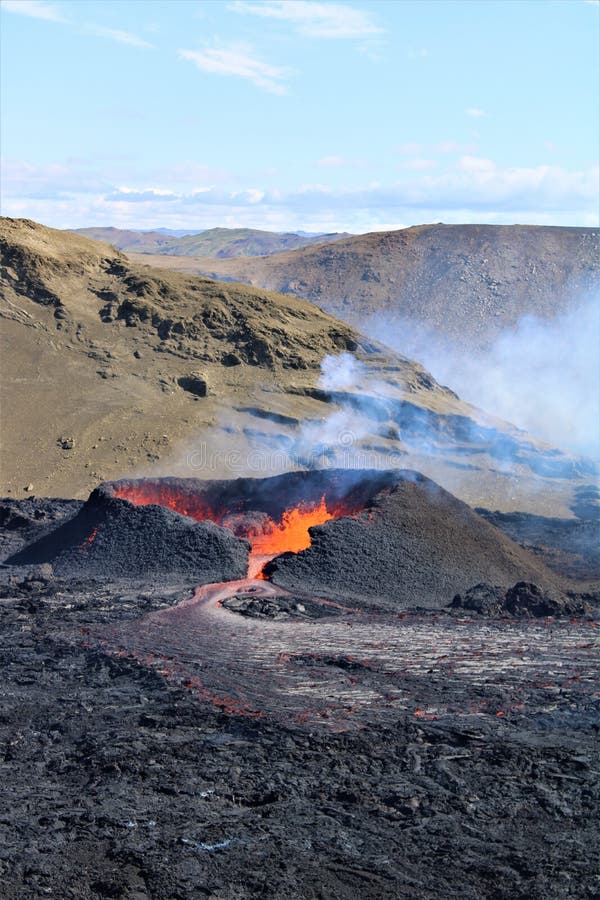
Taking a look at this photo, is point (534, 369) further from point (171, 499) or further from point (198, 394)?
point (171, 499)

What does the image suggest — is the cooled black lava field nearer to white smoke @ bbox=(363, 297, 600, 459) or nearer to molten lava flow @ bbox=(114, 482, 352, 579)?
molten lava flow @ bbox=(114, 482, 352, 579)

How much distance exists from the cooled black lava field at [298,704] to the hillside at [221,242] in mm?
123729

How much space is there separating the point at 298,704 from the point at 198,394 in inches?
987

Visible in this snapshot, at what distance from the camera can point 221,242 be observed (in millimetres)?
156375

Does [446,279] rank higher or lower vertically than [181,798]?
higher

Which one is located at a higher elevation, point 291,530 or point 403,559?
point 291,530

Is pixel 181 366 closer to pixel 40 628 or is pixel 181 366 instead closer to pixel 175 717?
pixel 40 628

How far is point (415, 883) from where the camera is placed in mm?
9664

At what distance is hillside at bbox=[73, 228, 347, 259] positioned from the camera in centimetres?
15038

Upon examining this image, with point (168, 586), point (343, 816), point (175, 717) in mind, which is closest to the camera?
point (343, 816)

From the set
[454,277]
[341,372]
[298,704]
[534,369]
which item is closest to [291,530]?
[298,704]

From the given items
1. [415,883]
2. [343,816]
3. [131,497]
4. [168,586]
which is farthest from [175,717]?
[131,497]

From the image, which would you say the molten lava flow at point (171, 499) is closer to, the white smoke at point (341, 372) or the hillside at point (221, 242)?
the white smoke at point (341, 372)

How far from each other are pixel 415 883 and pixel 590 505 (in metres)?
28.1
